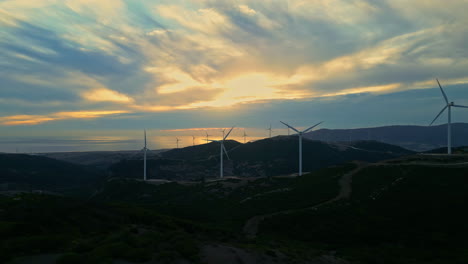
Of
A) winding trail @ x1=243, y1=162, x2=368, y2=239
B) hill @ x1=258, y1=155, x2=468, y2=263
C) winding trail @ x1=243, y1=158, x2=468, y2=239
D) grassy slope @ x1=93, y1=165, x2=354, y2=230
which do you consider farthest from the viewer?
grassy slope @ x1=93, y1=165, x2=354, y2=230

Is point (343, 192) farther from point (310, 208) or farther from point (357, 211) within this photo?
point (310, 208)

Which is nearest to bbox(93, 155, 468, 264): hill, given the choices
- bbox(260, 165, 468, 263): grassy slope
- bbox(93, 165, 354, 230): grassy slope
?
bbox(260, 165, 468, 263): grassy slope

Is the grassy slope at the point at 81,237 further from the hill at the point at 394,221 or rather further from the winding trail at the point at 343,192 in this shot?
the hill at the point at 394,221

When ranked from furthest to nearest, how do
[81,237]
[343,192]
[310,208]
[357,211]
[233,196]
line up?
[233,196]
[343,192]
[310,208]
[357,211]
[81,237]

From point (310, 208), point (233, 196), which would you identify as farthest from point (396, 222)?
point (233, 196)

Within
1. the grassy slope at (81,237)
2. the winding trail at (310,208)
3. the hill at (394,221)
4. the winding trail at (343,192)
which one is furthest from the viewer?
the winding trail at (343,192)

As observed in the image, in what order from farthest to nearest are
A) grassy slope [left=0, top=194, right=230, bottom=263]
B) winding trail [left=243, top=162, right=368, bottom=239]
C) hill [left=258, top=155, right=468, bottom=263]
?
1. winding trail [left=243, top=162, right=368, bottom=239]
2. hill [left=258, top=155, right=468, bottom=263]
3. grassy slope [left=0, top=194, right=230, bottom=263]

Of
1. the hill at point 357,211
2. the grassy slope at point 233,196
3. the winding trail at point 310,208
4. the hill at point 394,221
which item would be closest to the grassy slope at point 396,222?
the hill at point 394,221

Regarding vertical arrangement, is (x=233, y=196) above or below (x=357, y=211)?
below

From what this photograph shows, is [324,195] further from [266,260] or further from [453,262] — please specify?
[266,260]

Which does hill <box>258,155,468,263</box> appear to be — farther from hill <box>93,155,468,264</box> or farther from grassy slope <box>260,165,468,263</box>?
hill <box>93,155,468,264</box>

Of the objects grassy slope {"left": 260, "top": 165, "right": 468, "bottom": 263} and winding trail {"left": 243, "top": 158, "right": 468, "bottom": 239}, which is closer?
grassy slope {"left": 260, "top": 165, "right": 468, "bottom": 263}
